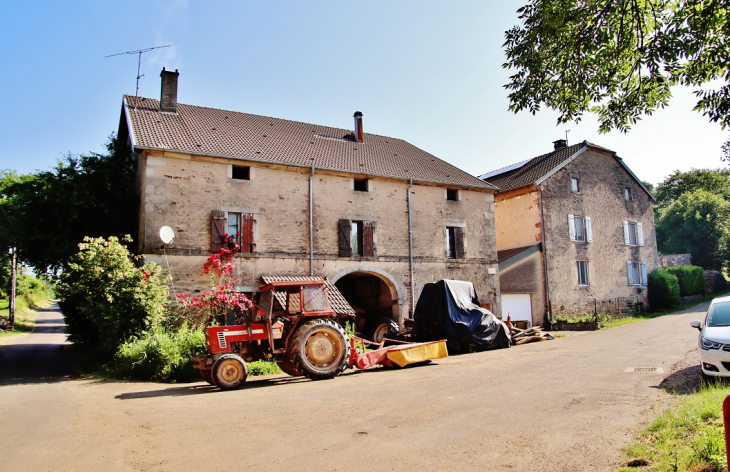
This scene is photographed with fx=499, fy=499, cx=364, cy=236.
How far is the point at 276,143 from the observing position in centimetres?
1820

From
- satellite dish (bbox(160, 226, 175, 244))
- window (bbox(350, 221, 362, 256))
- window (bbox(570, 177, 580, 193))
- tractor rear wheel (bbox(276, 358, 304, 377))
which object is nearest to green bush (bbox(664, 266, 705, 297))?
window (bbox(570, 177, 580, 193))

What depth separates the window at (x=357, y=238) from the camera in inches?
676

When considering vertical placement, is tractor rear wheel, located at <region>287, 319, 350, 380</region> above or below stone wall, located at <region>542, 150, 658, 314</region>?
below

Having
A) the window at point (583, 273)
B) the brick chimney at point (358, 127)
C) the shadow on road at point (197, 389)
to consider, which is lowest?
the shadow on road at point (197, 389)

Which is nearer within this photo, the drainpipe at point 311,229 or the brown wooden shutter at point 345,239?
the drainpipe at point 311,229

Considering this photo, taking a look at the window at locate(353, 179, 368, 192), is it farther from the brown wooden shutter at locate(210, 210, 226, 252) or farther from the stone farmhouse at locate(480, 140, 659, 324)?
the stone farmhouse at locate(480, 140, 659, 324)

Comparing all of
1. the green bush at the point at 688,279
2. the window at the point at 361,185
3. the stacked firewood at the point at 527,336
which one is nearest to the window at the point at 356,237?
the window at the point at 361,185

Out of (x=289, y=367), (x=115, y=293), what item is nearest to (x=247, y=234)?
(x=115, y=293)

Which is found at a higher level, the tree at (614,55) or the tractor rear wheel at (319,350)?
the tree at (614,55)

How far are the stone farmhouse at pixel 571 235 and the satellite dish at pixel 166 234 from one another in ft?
42.9

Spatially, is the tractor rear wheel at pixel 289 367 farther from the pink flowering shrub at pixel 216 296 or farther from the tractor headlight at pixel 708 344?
the tractor headlight at pixel 708 344

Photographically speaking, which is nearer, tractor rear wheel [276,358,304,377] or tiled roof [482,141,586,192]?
tractor rear wheel [276,358,304,377]

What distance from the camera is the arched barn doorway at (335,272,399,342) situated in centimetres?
1709

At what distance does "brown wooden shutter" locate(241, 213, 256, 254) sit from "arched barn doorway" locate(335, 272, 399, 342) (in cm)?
397
